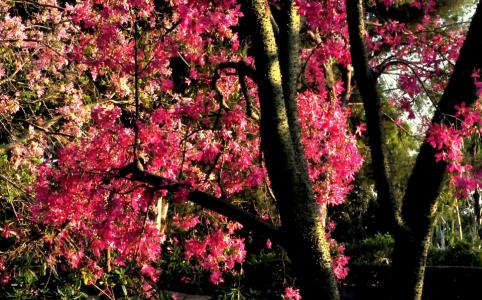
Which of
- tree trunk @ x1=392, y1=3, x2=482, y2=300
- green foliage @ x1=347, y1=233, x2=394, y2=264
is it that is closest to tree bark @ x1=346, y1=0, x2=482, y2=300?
tree trunk @ x1=392, y1=3, x2=482, y2=300

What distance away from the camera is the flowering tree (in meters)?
3.88

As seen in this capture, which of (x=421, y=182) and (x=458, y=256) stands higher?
(x=458, y=256)

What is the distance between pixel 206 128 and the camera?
583 centimetres

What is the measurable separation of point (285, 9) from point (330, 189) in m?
4.39

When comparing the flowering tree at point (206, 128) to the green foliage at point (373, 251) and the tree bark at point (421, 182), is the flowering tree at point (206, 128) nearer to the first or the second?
the tree bark at point (421, 182)

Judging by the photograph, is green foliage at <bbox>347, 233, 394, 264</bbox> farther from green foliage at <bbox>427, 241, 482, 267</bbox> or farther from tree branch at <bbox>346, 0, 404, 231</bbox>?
tree branch at <bbox>346, 0, 404, 231</bbox>

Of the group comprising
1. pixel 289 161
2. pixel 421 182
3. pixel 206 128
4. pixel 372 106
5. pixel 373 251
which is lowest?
pixel 421 182

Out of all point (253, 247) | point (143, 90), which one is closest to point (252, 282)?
point (253, 247)

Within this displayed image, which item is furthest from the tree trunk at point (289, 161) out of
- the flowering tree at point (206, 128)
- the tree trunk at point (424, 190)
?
the tree trunk at point (424, 190)

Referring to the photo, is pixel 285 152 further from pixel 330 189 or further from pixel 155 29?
pixel 155 29

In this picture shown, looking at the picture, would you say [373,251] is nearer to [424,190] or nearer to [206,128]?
[206,128]

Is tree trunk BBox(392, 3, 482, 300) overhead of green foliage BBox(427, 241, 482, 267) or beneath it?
beneath

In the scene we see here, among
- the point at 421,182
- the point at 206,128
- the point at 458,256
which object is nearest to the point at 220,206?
the point at 421,182

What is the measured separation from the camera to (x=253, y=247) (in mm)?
19203
